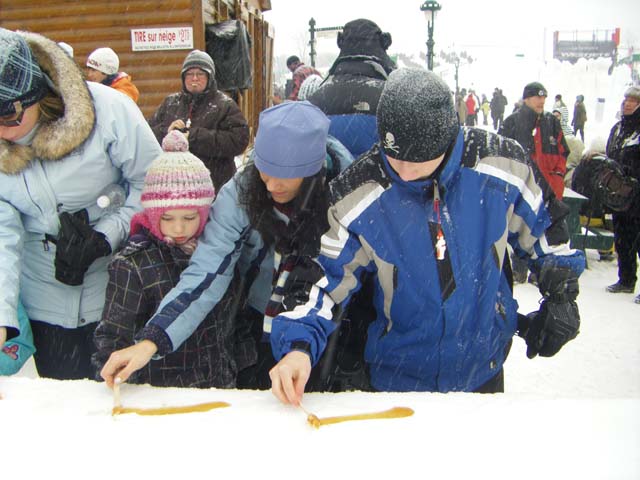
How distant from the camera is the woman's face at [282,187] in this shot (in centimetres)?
171

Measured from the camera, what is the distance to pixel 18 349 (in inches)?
77.8

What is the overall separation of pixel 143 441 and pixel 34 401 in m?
0.39

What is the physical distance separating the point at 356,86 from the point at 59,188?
4.83 ft

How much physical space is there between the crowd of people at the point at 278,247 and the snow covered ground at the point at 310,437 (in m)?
0.13

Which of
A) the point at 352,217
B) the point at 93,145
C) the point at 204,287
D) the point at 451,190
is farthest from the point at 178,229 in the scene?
the point at 451,190

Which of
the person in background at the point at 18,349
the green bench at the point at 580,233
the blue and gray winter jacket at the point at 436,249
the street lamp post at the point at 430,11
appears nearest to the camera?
the blue and gray winter jacket at the point at 436,249

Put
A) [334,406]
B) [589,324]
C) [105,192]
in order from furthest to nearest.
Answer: [589,324], [105,192], [334,406]

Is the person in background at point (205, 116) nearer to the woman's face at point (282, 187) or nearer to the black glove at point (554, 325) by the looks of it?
A: the woman's face at point (282, 187)

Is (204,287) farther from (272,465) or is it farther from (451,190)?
(451,190)

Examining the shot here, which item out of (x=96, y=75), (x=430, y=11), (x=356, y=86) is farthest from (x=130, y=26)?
(x=356, y=86)

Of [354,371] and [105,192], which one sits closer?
[354,371]

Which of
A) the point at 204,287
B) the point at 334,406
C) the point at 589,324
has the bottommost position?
the point at 589,324

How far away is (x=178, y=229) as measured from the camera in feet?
6.14

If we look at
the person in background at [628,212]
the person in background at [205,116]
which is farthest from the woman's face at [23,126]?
the person in background at [628,212]
